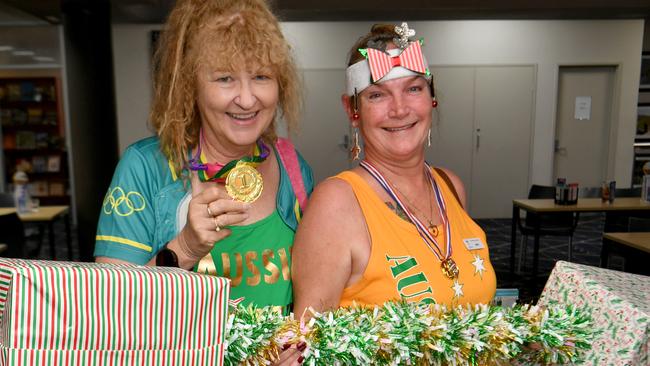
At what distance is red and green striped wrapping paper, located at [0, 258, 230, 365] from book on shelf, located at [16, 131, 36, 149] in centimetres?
1080

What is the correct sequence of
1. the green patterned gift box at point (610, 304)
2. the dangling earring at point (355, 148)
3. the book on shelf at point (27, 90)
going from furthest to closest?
the book on shelf at point (27, 90)
the dangling earring at point (355, 148)
the green patterned gift box at point (610, 304)

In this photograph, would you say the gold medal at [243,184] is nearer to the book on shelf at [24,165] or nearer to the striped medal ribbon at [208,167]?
the striped medal ribbon at [208,167]

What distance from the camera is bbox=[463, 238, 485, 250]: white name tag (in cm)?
161

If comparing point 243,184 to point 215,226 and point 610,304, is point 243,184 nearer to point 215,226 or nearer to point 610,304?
point 215,226

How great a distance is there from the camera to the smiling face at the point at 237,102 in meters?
1.33

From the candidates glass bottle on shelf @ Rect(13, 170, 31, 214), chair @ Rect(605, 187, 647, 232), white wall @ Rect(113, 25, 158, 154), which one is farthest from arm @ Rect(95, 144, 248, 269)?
white wall @ Rect(113, 25, 158, 154)

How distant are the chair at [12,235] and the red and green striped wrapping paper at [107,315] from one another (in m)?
4.88

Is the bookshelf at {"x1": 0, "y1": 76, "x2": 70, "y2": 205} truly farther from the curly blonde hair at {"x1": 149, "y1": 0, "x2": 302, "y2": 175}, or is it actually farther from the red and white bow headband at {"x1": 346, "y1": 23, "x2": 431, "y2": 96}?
the red and white bow headband at {"x1": 346, "y1": 23, "x2": 431, "y2": 96}

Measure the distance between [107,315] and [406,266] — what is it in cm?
93

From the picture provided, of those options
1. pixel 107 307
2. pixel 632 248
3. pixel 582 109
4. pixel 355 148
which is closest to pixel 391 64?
pixel 355 148

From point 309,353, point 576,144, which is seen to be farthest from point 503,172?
point 309,353

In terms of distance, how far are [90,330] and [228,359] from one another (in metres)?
0.26

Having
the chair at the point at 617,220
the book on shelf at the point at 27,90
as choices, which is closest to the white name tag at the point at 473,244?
the chair at the point at 617,220

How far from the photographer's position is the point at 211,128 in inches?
56.8
